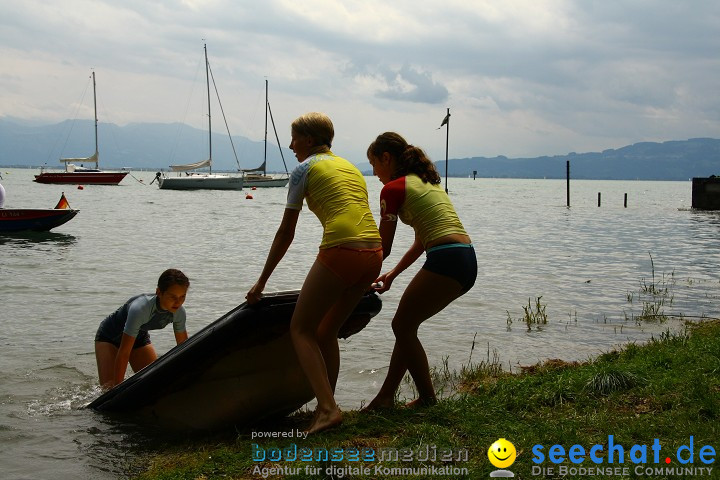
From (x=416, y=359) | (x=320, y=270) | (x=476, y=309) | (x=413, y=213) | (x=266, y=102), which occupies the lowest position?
(x=476, y=309)

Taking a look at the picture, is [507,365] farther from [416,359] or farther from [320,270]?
[320,270]

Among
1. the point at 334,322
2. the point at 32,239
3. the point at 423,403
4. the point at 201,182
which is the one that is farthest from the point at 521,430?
the point at 201,182

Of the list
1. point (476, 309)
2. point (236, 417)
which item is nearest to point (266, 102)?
point (476, 309)

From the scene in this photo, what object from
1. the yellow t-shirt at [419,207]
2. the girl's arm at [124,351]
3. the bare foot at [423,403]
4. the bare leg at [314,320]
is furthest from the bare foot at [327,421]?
the girl's arm at [124,351]

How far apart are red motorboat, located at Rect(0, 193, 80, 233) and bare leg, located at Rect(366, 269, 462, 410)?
21.2 metres

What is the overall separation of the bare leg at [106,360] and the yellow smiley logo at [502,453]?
154 inches

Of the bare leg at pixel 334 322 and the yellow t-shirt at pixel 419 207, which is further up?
the yellow t-shirt at pixel 419 207

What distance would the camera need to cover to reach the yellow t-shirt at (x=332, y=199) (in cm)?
505

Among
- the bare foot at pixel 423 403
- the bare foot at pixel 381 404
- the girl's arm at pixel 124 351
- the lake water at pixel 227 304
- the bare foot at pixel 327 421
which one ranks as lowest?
the lake water at pixel 227 304

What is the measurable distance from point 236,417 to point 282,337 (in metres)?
0.79

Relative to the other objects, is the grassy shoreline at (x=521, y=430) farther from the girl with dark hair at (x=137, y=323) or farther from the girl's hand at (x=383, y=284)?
the girl with dark hair at (x=137, y=323)

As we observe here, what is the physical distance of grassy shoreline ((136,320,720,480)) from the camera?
438cm

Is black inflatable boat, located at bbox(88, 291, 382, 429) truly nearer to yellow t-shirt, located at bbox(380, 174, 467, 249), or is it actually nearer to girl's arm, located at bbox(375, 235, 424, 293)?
girl's arm, located at bbox(375, 235, 424, 293)

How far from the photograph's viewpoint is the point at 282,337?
5719 millimetres
